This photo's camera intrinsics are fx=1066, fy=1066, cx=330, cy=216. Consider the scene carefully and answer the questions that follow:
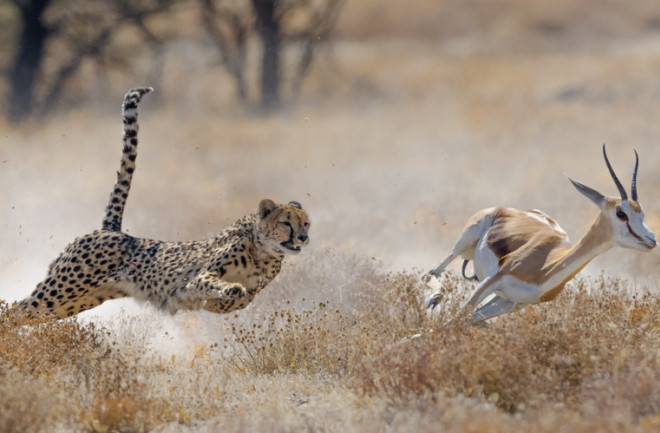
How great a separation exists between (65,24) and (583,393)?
23102 mm

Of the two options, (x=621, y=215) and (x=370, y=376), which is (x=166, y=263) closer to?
(x=370, y=376)

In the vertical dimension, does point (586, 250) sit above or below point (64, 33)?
below

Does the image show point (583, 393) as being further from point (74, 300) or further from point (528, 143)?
point (528, 143)

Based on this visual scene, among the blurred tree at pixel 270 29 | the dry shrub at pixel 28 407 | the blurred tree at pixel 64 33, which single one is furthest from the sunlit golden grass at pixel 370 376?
the blurred tree at pixel 64 33

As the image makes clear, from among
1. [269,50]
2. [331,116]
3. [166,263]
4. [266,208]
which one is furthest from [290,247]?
[269,50]

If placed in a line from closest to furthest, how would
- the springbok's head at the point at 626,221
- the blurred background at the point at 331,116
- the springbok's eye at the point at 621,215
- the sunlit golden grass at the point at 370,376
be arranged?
the sunlit golden grass at the point at 370,376 → the springbok's head at the point at 626,221 → the springbok's eye at the point at 621,215 → the blurred background at the point at 331,116

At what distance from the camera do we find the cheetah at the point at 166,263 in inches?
282

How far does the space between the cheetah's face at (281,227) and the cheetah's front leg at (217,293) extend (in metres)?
0.39

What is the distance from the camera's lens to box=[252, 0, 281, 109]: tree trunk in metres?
22.9

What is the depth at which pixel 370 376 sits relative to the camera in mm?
6066

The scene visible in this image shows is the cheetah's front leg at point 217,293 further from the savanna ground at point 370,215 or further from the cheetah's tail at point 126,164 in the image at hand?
the cheetah's tail at point 126,164

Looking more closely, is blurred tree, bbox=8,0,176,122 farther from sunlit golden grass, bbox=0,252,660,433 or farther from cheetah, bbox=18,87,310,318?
sunlit golden grass, bbox=0,252,660,433

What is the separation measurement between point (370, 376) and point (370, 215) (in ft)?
31.0

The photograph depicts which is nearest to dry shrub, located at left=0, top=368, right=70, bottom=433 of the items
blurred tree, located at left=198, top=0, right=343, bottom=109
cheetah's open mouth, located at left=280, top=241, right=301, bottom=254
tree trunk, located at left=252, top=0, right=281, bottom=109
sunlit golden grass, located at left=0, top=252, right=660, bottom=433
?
sunlit golden grass, located at left=0, top=252, right=660, bottom=433
